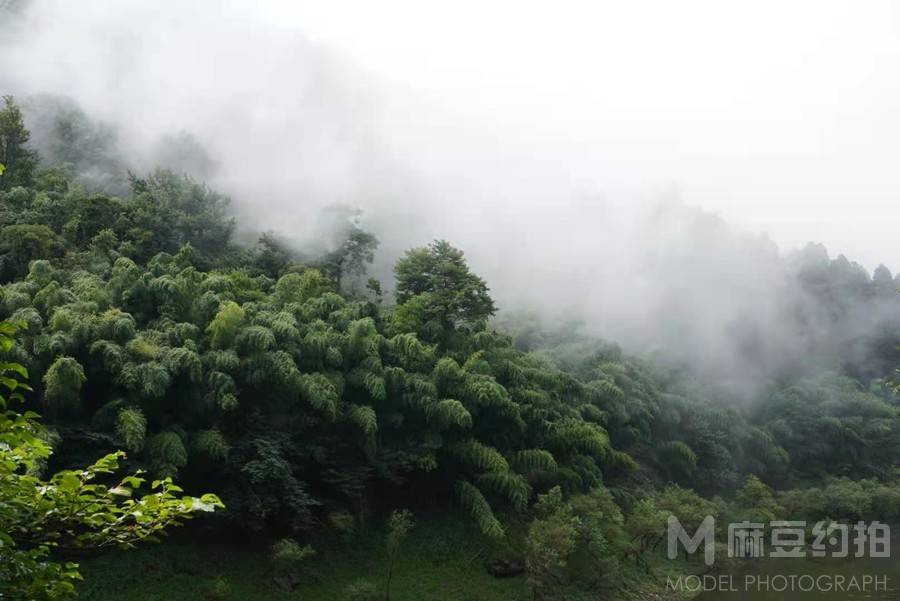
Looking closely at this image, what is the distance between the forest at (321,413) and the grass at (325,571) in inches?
2.4

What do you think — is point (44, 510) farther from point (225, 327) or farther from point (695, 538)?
point (695, 538)

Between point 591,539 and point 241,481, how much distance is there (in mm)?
7503

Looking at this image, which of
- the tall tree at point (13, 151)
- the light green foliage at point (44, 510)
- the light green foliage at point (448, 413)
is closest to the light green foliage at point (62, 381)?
the light green foliage at point (448, 413)

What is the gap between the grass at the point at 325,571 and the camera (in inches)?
419

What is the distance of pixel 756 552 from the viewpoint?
62.3 ft

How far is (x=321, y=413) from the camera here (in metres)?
13.6

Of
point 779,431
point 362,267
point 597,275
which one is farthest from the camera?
point 597,275

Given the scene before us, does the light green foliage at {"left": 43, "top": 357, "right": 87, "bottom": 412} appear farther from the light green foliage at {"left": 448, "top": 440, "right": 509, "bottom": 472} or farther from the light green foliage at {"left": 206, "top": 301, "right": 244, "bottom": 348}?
the light green foliage at {"left": 448, "top": 440, "right": 509, "bottom": 472}

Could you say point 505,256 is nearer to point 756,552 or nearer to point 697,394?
point 697,394

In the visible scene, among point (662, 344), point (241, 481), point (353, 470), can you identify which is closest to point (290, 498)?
point (241, 481)

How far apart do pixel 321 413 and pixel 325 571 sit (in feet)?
10.5

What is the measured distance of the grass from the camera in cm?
1063

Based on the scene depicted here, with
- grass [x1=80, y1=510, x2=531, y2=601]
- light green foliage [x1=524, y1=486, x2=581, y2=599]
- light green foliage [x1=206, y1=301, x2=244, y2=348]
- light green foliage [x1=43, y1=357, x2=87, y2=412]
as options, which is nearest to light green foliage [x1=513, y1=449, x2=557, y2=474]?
light green foliage [x1=524, y1=486, x2=581, y2=599]

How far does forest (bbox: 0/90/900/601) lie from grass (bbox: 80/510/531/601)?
6 centimetres
